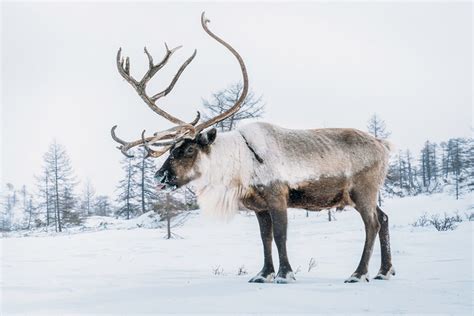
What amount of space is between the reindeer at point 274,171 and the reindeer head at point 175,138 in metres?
0.01

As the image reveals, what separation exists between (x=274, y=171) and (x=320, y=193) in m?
0.73

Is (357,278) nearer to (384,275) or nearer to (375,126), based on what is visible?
(384,275)

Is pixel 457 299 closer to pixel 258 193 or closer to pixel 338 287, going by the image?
pixel 338 287

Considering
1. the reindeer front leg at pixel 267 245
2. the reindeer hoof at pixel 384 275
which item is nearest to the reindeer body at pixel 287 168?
the reindeer front leg at pixel 267 245

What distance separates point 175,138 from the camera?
271 inches

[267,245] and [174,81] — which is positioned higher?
[174,81]

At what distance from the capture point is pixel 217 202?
6562 mm

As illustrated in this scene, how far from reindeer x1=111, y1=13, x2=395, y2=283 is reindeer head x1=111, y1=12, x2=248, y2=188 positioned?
14mm

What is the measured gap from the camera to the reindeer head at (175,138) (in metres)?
6.49

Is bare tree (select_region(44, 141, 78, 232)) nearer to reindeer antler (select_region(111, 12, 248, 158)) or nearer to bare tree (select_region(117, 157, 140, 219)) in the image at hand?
bare tree (select_region(117, 157, 140, 219))

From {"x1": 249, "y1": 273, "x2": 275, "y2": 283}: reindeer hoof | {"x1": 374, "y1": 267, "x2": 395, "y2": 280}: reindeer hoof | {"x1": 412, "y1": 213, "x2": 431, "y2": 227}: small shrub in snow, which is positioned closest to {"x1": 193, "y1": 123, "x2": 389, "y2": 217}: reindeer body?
{"x1": 249, "y1": 273, "x2": 275, "y2": 283}: reindeer hoof

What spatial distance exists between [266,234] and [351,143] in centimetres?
179

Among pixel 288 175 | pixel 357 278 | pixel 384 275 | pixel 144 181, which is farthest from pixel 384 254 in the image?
pixel 144 181

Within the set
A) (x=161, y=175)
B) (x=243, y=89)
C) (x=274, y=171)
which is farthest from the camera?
(x=243, y=89)
